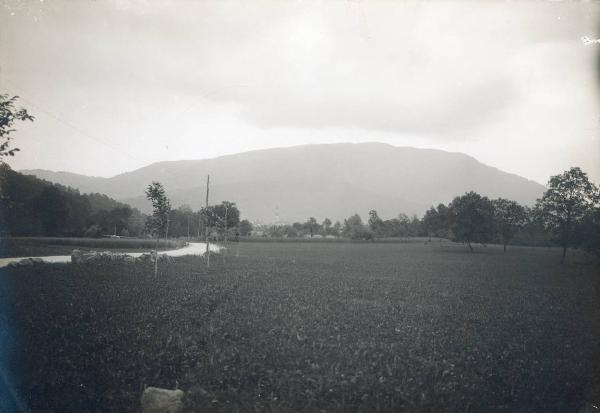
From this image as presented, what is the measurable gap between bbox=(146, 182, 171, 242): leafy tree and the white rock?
21.5 metres

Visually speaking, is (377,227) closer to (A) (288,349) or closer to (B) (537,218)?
(B) (537,218)

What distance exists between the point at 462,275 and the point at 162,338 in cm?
3037

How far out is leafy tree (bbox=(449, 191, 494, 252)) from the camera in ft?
259

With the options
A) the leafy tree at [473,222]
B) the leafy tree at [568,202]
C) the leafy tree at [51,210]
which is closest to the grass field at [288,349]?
the leafy tree at [568,202]

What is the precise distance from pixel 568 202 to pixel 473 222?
2862 centimetres

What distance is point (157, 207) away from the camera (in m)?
28.0

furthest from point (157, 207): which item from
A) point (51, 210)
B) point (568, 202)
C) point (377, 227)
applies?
point (377, 227)

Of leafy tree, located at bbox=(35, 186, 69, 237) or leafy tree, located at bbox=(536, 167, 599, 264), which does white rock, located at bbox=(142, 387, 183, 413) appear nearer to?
leafy tree, located at bbox=(536, 167, 599, 264)

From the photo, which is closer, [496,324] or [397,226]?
[496,324]

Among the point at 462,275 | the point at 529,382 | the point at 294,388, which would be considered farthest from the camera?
the point at 462,275

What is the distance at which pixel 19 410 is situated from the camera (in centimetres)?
729

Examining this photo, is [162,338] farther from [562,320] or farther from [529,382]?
[562,320]

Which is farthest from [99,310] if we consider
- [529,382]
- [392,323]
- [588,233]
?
[588,233]

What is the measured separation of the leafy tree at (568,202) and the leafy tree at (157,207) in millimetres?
55386
